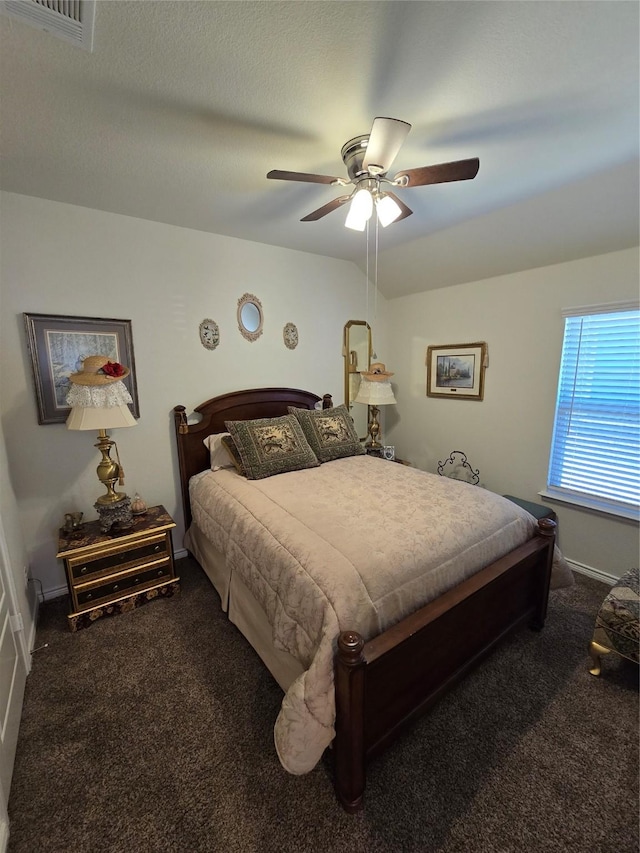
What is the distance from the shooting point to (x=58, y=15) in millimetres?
1045

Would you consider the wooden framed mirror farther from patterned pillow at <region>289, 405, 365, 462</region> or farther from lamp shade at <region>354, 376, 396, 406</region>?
patterned pillow at <region>289, 405, 365, 462</region>

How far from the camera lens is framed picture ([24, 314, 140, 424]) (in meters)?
2.20

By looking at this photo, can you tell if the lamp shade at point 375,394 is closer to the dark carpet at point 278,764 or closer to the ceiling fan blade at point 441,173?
the ceiling fan blade at point 441,173

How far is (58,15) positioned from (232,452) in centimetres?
220

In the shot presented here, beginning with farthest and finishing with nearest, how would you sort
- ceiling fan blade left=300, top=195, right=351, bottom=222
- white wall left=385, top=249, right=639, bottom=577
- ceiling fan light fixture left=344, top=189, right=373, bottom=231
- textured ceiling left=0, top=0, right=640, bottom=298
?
white wall left=385, top=249, right=639, bottom=577 < ceiling fan blade left=300, top=195, right=351, bottom=222 < ceiling fan light fixture left=344, top=189, right=373, bottom=231 < textured ceiling left=0, top=0, right=640, bottom=298

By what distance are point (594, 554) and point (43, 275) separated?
4343 millimetres

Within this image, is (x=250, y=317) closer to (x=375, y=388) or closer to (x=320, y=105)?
(x=375, y=388)

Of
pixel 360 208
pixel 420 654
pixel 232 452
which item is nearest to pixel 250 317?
pixel 232 452

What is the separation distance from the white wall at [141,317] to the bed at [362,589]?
0.86m

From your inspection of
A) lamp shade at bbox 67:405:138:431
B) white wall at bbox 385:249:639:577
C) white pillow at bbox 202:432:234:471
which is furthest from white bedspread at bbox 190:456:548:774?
white wall at bbox 385:249:639:577

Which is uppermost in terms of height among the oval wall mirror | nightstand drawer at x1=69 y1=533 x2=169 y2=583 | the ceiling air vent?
the ceiling air vent

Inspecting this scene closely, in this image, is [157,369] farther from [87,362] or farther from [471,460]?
[471,460]

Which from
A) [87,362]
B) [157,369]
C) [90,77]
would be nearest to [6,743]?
[87,362]

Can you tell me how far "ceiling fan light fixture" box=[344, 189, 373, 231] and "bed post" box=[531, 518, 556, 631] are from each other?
190 cm
